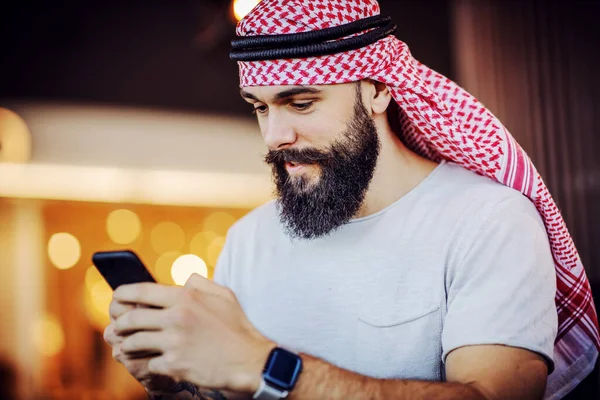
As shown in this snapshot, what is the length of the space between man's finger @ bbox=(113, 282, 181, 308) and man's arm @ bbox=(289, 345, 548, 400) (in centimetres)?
27

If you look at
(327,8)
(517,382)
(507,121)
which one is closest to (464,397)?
(517,382)

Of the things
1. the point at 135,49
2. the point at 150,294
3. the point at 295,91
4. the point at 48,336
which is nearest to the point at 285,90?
the point at 295,91

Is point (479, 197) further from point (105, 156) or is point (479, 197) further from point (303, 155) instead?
point (105, 156)

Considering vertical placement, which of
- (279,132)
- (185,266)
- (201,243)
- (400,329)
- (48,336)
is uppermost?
(279,132)

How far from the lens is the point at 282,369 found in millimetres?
1205

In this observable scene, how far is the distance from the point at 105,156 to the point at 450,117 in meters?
3.73

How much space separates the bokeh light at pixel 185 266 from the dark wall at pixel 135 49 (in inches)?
50.1

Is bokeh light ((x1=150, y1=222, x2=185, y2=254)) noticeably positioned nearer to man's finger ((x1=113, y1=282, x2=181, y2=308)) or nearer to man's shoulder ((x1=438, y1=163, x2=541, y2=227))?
man's shoulder ((x1=438, y1=163, x2=541, y2=227))

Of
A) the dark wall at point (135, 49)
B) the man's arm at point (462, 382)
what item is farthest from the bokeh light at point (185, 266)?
the man's arm at point (462, 382)

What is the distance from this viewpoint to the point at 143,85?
4.84 meters

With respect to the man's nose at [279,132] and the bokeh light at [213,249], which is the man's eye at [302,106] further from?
the bokeh light at [213,249]

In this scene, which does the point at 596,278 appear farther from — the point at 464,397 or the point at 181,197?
the point at 181,197

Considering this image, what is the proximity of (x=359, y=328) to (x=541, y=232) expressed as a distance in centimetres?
45

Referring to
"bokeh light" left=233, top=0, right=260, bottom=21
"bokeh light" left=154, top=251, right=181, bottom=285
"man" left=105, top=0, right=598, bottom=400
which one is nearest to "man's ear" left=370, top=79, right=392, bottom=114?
"man" left=105, top=0, right=598, bottom=400
